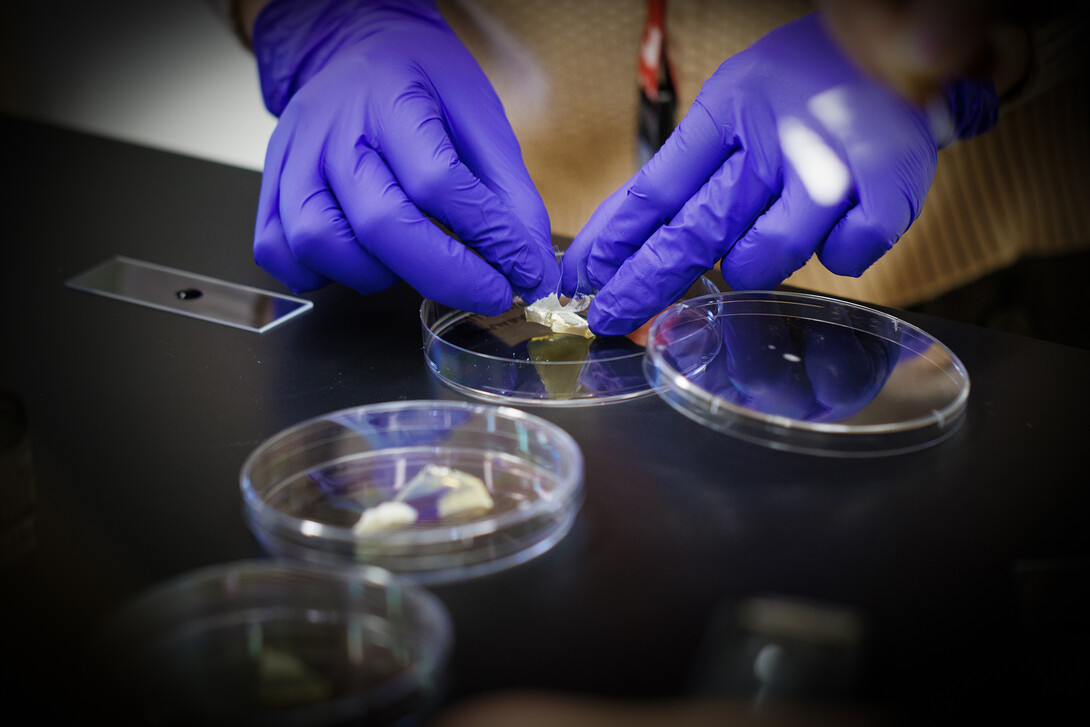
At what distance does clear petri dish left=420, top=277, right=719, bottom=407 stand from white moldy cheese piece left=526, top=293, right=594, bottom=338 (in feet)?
0.03

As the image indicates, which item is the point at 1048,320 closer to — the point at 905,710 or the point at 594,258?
the point at 594,258

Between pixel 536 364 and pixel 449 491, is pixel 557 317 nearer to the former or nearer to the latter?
pixel 536 364

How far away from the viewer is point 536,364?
1.15 meters

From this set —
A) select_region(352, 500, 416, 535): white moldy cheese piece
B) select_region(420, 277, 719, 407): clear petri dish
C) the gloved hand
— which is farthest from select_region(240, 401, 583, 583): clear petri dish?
the gloved hand

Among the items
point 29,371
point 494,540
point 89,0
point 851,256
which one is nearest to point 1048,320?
point 851,256

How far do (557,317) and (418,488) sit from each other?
1.54 feet

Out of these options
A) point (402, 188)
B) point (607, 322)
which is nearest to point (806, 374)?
point (607, 322)

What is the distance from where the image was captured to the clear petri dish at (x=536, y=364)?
1.10 metres

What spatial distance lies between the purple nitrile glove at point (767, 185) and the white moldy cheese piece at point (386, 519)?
0.51m

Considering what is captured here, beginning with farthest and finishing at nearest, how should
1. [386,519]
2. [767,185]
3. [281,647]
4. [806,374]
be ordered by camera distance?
[767,185]
[806,374]
[386,519]
[281,647]

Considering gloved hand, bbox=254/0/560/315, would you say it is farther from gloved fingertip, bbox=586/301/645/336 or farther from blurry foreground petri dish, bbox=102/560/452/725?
blurry foreground petri dish, bbox=102/560/452/725

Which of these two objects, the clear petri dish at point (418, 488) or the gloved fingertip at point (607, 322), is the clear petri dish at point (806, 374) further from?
the clear petri dish at point (418, 488)

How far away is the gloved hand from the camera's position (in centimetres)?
123

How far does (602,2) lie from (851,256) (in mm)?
978
